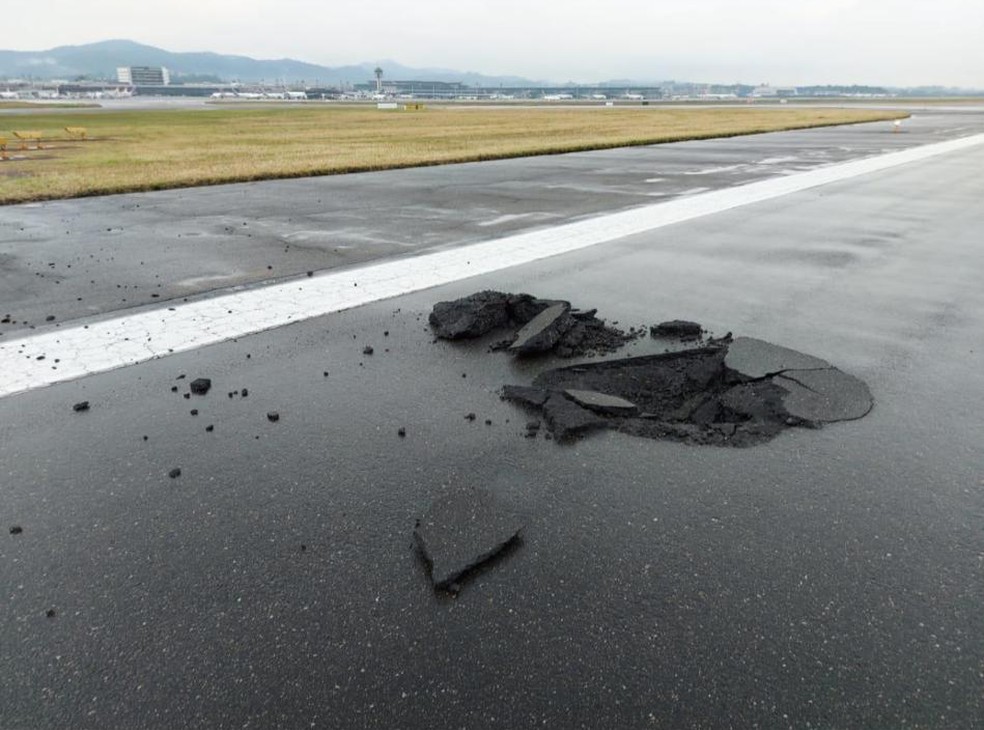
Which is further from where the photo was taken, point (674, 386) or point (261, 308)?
point (261, 308)

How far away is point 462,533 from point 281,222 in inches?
407

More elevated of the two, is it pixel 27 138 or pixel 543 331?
pixel 543 331

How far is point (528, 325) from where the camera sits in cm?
638

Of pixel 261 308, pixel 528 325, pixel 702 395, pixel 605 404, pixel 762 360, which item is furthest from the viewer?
pixel 261 308

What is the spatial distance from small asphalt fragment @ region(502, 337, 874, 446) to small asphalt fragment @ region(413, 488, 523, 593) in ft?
3.56

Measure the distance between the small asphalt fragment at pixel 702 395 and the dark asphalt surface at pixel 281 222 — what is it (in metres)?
5.15

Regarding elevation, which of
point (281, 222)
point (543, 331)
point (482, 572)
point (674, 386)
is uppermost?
point (543, 331)

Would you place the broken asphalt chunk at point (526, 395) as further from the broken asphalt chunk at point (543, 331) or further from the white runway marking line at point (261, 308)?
the white runway marking line at point (261, 308)

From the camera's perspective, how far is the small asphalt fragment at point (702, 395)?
4.70 meters

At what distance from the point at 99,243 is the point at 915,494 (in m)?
11.3

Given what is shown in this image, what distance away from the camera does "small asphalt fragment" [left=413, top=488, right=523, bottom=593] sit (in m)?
3.24

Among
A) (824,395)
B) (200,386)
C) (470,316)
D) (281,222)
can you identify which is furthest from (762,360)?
(281,222)

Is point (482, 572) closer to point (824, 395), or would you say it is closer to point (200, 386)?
point (200, 386)

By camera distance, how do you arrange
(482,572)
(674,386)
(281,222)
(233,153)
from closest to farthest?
(482,572)
(674,386)
(281,222)
(233,153)
